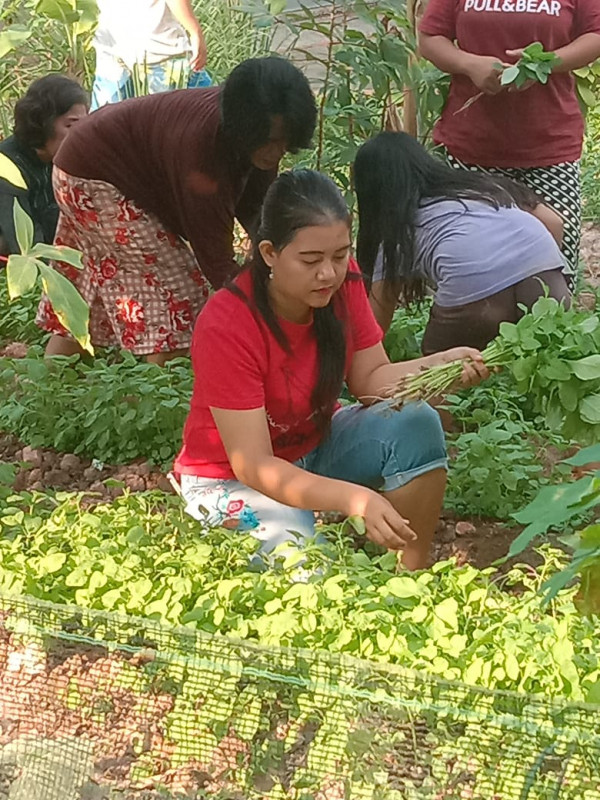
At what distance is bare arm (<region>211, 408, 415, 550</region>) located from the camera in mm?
2215

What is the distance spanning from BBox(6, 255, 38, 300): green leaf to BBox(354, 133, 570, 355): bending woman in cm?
157

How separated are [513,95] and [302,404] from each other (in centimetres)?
144

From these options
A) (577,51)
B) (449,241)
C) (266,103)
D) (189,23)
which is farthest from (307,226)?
(189,23)

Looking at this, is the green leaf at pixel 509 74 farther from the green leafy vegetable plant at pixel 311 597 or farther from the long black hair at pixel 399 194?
the green leafy vegetable plant at pixel 311 597

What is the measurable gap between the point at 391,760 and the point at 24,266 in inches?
37.1

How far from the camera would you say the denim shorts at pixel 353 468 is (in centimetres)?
251

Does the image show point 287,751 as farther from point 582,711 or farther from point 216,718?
point 582,711

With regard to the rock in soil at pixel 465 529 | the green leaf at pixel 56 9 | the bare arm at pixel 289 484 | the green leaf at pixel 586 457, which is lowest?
the rock in soil at pixel 465 529

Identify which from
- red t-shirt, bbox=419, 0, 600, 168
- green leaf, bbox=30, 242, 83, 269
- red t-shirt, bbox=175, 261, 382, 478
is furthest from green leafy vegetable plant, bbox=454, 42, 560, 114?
green leaf, bbox=30, 242, 83, 269

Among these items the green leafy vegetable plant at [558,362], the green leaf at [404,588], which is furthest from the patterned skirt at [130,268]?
the green leaf at [404,588]

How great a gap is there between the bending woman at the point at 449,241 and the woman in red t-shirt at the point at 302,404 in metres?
0.40

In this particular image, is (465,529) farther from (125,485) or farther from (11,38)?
(11,38)

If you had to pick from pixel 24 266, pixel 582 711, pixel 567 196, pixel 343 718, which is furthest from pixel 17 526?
pixel 567 196

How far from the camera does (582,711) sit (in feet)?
5.69
